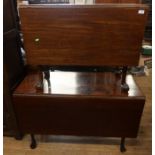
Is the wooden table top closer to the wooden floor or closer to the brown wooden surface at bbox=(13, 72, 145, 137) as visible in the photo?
the brown wooden surface at bbox=(13, 72, 145, 137)

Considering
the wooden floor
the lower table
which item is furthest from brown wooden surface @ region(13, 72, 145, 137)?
the wooden floor

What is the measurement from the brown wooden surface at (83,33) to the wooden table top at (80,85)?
25 centimetres

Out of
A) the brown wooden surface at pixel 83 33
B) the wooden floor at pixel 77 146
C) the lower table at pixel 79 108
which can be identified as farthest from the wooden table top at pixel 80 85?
the wooden floor at pixel 77 146

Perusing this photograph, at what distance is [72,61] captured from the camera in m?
1.46

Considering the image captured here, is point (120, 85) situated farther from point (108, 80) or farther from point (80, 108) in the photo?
point (80, 108)

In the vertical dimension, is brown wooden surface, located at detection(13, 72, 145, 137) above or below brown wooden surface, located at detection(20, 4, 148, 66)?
below

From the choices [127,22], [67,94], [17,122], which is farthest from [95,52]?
[17,122]

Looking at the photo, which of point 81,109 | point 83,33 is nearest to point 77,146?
point 81,109

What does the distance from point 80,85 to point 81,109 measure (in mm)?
228

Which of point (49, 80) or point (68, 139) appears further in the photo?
point (68, 139)

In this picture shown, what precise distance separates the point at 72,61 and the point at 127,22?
18.5 inches

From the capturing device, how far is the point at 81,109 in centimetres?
158

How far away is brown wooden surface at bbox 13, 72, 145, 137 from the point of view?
154 cm

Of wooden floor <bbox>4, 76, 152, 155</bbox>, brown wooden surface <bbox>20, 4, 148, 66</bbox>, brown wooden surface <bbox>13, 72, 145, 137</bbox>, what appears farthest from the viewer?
wooden floor <bbox>4, 76, 152, 155</bbox>
